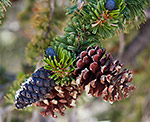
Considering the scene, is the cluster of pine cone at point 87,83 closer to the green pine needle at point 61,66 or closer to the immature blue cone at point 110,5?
the green pine needle at point 61,66

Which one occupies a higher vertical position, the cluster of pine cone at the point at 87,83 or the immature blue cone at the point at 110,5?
the immature blue cone at the point at 110,5

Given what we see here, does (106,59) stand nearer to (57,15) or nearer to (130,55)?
(57,15)

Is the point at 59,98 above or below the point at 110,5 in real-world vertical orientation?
below

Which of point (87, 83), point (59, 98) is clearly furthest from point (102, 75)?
point (59, 98)

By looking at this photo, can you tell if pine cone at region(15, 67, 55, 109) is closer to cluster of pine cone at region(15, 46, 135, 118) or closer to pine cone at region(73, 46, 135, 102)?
cluster of pine cone at region(15, 46, 135, 118)

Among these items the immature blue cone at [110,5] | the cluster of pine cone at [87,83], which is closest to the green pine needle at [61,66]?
the cluster of pine cone at [87,83]

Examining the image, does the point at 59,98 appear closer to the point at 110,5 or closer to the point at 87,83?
the point at 87,83

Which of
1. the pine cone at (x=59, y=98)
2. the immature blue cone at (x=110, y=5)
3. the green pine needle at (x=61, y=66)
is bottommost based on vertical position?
the pine cone at (x=59, y=98)
